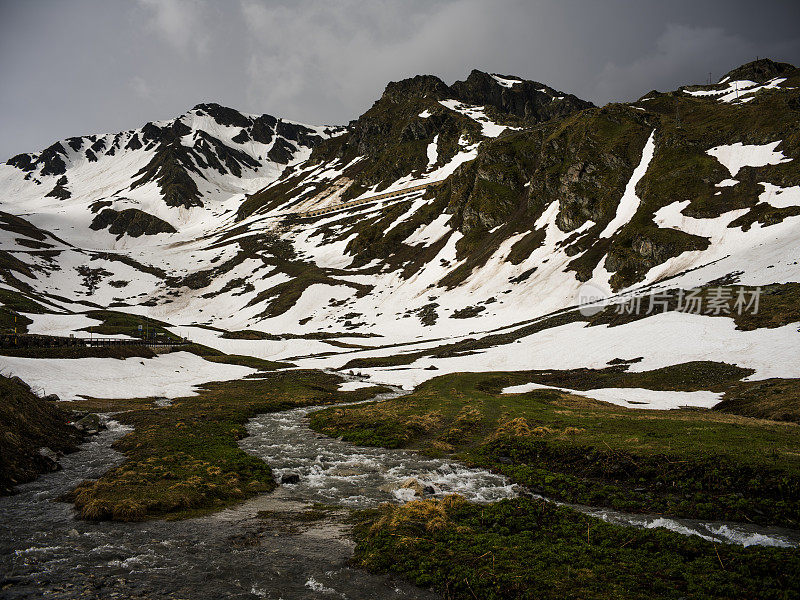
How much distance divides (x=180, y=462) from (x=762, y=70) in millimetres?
260893

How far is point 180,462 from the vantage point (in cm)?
2394

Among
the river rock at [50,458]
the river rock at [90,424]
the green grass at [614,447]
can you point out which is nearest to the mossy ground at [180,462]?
the river rock at [90,424]

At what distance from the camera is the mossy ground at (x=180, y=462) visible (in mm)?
17500

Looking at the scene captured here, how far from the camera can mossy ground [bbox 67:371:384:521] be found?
17.5 meters

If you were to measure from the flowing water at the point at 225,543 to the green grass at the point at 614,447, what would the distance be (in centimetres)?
175

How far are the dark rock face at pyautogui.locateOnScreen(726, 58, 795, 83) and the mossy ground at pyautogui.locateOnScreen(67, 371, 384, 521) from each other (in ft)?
788

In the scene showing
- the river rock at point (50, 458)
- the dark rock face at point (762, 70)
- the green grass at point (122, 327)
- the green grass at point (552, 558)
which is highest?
the dark rock face at point (762, 70)

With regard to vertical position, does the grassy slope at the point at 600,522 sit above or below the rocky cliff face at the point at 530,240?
below

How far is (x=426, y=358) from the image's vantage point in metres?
74.4

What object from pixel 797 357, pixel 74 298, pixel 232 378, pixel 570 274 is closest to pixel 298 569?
pixel 797 357

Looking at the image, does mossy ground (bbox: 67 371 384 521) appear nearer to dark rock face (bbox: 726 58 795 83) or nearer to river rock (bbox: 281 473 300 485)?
river rock (bbox: 281 473 300 485)

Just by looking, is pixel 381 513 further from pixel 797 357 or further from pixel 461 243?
pixel 461 243

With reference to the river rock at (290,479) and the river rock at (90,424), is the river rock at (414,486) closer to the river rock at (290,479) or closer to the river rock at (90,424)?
the river rock at (290,479)

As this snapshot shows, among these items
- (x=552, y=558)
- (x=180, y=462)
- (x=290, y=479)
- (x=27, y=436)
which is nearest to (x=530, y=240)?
(x=290, y=479)
